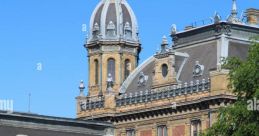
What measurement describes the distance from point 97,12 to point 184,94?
19.3m

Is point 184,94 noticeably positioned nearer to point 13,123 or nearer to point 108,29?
point 108,29

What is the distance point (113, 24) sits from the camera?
145m

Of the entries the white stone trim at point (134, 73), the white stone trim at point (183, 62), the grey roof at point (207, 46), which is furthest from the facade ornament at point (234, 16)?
the white stone trim at point (134, 73)

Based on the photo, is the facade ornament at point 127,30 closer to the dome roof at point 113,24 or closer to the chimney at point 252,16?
the dome roof at point 113,24

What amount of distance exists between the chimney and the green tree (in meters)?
39.7

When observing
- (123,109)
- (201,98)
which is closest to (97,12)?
(123,109)

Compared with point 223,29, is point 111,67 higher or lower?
lower

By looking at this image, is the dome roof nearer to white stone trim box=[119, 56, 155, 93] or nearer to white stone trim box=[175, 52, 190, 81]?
white stone trim box=[119, 56, 155, 93]

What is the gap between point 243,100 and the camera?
3809 inches

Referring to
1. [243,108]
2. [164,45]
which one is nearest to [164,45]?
[164,45]

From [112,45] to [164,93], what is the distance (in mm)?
12924

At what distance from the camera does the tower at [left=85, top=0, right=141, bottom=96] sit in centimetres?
14438

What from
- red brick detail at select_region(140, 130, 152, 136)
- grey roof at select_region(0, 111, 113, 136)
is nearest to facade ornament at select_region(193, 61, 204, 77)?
red brick detail at select_region(140, 130, 152, 136)

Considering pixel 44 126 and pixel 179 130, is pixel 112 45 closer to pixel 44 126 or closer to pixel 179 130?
pixel 179 130
